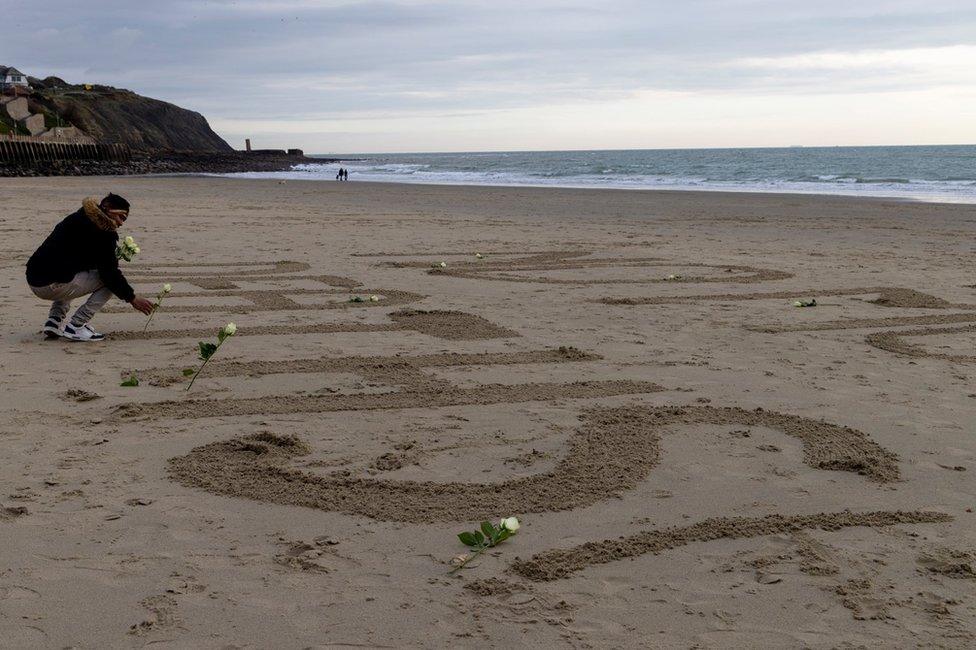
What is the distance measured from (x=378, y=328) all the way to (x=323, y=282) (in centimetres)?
261

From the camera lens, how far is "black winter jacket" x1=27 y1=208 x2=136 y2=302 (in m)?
6.86

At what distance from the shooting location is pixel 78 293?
700 centimetres

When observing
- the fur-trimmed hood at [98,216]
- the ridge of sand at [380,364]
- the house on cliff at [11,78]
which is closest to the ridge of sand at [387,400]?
A: the ridge of sand at [380,364]

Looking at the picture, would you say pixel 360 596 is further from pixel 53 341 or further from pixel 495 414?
pixel 53 341

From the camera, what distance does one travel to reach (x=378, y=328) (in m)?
7.54

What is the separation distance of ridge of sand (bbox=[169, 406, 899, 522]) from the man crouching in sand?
2805 mm

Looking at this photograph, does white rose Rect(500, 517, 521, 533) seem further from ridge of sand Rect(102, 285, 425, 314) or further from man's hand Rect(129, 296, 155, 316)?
ridge of sand Rect(102, 285, 425, 314)

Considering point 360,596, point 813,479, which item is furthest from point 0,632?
point 813,479

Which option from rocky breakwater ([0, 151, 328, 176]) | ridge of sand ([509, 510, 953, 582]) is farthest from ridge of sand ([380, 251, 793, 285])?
rocky breakwater ([0, 151, 328, 176])

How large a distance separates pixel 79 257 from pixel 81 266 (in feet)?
0.22

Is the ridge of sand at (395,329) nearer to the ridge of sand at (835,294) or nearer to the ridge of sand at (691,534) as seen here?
the ridge of sand at (835,294)

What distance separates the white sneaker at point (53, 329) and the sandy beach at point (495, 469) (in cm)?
19

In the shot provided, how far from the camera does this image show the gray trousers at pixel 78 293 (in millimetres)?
6922

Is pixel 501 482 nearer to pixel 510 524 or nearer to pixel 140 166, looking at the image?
pixel 510 524
